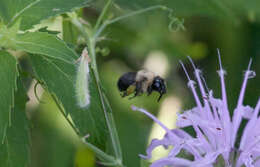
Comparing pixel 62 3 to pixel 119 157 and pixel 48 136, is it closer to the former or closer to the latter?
pixel 119 157

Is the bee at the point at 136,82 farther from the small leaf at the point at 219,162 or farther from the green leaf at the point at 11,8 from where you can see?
the green leaf at the point at 11,8

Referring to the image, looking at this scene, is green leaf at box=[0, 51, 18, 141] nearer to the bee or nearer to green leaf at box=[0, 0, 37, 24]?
green leaf at box=[0, 0, 37, 24]

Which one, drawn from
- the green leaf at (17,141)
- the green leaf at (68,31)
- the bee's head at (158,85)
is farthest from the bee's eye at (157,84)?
the green leaf at (17,141)

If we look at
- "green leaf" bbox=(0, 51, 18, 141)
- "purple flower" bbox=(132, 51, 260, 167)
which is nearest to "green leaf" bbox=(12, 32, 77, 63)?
"green leaf" bbox=(0, 51, 18, 141)

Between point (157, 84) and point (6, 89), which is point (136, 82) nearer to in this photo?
point (157, 84)

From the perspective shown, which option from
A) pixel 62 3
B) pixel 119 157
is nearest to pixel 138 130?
pixel 119 157
